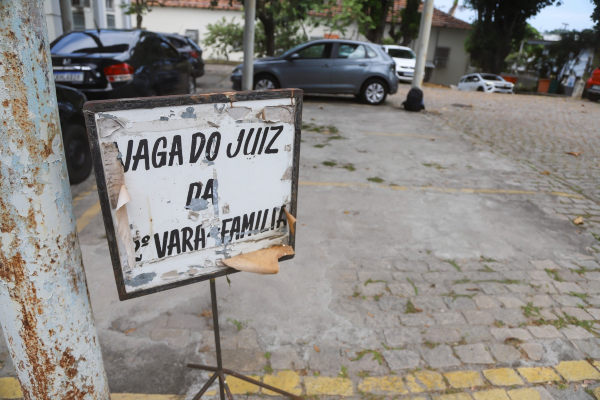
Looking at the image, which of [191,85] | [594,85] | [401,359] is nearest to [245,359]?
[401,359]

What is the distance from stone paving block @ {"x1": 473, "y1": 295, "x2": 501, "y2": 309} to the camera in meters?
3.38

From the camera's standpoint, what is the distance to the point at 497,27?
2738 cm

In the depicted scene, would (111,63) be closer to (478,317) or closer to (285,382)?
(285,382)

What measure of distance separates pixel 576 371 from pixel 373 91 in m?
10.5

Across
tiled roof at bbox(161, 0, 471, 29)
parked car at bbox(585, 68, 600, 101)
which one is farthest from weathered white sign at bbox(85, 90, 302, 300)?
tiled roof at bbox(161, 0, 471, 29)

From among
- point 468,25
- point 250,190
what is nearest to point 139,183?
point 250,190

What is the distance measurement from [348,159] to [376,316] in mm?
4074

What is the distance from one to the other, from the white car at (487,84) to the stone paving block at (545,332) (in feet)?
66.9

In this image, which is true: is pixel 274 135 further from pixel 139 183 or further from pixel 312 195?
pixel 312 195

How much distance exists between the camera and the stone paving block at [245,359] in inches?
106

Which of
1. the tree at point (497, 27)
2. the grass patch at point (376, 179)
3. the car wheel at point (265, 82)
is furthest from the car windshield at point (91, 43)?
the tree at point (497, 27)

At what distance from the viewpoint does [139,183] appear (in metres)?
1.71

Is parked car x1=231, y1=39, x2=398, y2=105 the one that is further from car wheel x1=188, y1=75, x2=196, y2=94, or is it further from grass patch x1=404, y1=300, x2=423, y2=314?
grass patch x1=404, y1=300, x2=423, y2=314

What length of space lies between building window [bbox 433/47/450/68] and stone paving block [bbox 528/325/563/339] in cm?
3241
